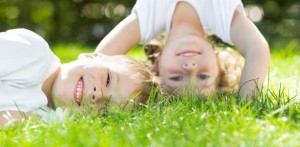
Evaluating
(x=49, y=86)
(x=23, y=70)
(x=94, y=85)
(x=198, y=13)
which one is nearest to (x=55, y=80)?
(x=49, y=86)

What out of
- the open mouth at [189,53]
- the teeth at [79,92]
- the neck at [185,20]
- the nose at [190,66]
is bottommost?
the teeth at [79,92]

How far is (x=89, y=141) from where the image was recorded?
2.17 m

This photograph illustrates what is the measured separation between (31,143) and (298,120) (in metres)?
1.07

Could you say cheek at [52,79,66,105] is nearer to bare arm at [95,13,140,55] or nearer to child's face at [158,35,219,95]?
child's face at [158,35,219,95]

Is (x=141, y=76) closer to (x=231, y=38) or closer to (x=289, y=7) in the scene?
(x=231, y=38)

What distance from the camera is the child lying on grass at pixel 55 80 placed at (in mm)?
3051

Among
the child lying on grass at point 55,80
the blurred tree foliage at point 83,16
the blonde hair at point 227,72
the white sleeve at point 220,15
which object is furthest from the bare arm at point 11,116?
the blurred tree foliage at point 83,16

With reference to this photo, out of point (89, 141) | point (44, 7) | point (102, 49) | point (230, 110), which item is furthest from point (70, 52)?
point (89, 141)

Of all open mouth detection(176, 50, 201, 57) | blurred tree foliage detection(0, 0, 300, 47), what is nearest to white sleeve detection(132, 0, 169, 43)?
open mouth detection(176, 50, 201, 57)

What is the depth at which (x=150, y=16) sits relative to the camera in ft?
13.7

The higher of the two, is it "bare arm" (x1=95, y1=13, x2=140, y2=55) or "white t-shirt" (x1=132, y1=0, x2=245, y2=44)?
"white t-shirt" (x1=132, y1=0, x2=245, y2=44)

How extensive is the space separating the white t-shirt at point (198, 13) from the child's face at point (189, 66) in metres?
0.33

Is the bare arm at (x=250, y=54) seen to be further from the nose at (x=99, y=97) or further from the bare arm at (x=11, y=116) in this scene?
the bare arm at (x=11, y=116)

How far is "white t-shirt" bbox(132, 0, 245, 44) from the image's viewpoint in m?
3.99
